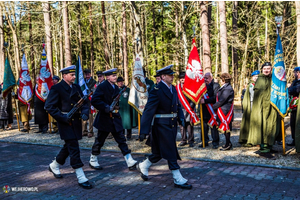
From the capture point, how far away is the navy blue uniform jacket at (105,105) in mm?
6121

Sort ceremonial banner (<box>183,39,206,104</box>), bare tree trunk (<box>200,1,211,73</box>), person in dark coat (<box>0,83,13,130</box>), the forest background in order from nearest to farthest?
ceremonial banner (<box>183,39,206,104</box>) → bare tree trunk (<box>200,1,211,73</box>) → person in dark coat (<box>0,83,13,130</box>) → the forest background

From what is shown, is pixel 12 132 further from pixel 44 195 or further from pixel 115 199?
pixel 115 199

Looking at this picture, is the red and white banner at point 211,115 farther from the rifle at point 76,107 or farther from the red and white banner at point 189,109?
the rifle at point 76,107

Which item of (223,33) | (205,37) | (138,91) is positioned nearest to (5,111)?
(138,91)

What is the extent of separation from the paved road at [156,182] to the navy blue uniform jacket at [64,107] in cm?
97

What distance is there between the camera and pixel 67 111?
18.0 feet

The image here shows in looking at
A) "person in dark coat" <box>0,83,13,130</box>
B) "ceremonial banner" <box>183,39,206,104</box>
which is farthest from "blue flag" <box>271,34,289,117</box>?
"person in dark coat" <box>0,83,13,130</box>

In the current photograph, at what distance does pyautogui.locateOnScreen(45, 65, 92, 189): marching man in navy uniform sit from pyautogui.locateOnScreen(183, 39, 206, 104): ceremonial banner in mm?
3395

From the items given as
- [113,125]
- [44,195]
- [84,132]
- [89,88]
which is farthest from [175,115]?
[84,132]

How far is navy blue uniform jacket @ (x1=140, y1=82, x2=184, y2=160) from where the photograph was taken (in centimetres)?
524

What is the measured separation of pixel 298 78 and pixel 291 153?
1962 mm

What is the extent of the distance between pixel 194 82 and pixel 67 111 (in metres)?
3.90

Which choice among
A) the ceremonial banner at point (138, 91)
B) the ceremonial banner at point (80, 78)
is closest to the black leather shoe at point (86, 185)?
the ceremonial banner at point (138, 91)

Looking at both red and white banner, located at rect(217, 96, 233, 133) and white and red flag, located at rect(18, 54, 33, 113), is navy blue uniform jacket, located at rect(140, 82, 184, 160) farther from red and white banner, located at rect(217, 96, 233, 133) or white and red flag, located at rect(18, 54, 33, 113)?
white and red flag, located at rect(18, 54, 33, 113)
